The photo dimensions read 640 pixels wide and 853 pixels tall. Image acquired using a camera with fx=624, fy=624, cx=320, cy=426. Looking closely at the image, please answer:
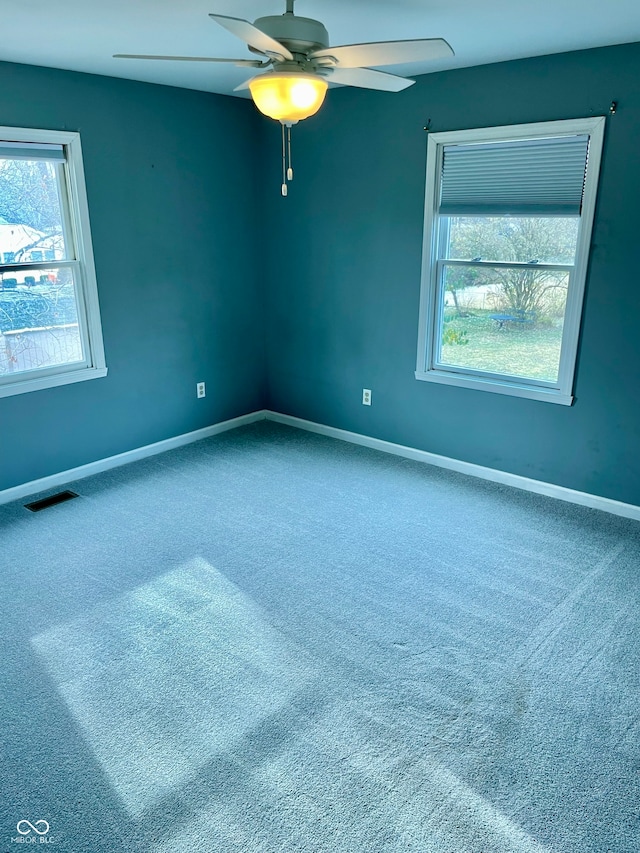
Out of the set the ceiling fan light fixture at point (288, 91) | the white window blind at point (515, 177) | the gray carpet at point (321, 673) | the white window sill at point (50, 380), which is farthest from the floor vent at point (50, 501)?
the white window blind at point (515, 177)

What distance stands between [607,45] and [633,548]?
2.49m

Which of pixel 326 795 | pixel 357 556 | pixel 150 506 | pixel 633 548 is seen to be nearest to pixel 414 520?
pixel 357 556

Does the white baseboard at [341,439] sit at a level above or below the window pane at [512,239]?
below

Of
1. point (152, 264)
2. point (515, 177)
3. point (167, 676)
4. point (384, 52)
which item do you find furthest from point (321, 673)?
point (152, 264)

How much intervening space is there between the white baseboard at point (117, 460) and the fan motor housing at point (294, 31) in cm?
294

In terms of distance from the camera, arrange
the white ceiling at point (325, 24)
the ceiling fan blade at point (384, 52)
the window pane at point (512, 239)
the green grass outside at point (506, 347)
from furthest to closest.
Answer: the green grass outside at point (506, 347) → the window pane at point (512, 239) → the white ceiling at point (325, 24) → the ceiling fan blade at point (384, 52)

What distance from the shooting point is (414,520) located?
3.51 m

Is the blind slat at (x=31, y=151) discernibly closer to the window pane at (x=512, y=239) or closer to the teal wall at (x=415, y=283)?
the teal wall at (x=415, y=283)

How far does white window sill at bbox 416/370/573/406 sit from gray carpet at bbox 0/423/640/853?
611 mm

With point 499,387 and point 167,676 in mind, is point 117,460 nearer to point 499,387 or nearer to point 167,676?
point 167,676

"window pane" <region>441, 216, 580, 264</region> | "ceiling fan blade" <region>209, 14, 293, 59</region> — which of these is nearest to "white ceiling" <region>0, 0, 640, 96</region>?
"ceiling fan blade" <region>209, 14, 293, 59</region>

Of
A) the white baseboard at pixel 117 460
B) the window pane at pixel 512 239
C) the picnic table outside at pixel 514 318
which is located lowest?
the white baseboard at pixel 117 460

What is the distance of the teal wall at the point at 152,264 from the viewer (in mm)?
3719

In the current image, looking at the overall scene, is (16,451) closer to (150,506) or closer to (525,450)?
(150,506)
